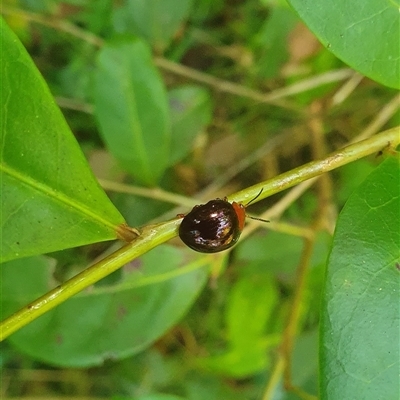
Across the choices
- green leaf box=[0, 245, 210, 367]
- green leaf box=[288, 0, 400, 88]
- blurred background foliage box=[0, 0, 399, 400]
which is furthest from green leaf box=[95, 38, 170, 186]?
green leaf box=[288, 0, 400, 88]

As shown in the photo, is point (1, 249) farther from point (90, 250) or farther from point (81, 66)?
point (81, 66)

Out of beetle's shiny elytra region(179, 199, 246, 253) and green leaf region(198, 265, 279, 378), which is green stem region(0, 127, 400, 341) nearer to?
beetle's shiny elytra region(179, 199, 246, 253)

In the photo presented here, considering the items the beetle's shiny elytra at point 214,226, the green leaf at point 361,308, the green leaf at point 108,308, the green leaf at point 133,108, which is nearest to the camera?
the green leaf at point 361,308

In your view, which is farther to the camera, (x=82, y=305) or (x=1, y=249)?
(x=82, y=305)

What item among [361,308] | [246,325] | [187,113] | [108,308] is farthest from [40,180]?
[246,325]

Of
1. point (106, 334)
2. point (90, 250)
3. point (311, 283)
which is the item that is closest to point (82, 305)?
point (106, 334)

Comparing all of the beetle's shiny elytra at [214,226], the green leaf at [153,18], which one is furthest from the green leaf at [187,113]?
the beetle's shiny elytra at [214,226]

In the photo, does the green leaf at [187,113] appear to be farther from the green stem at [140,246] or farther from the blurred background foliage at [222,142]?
the green stem at [140,246]
